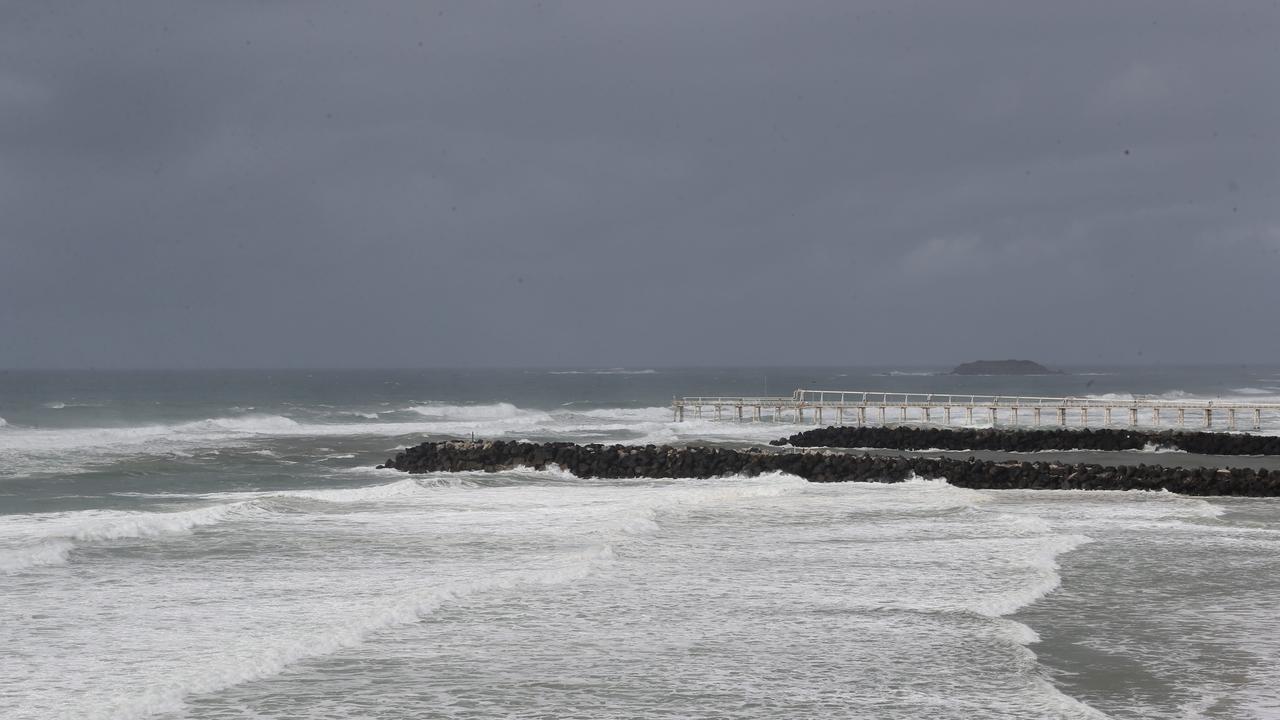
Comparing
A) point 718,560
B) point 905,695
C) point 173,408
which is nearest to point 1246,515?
point 718,560

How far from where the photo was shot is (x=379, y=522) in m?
20.4

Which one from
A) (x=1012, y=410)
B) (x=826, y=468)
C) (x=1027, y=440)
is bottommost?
(x=826, y=468)

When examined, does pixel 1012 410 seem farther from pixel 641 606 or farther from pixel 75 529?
pixel 641 606

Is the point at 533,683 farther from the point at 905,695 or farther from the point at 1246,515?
the point at 1246,515

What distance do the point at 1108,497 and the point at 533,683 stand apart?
18974 mm

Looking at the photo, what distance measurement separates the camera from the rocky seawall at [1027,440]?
4219cm

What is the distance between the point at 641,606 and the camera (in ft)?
42.0

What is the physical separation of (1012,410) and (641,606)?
58739 millimetres

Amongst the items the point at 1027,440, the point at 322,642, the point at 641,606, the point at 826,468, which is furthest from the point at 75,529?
the point at 1027,440

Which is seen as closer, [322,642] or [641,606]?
[322,642]

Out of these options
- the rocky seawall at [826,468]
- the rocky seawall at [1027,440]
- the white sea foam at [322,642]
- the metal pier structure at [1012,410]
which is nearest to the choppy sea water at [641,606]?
the white sea foam at [322,642]

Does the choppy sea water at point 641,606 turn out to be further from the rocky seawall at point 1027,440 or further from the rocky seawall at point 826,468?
the rocky seawall at point 1027,440

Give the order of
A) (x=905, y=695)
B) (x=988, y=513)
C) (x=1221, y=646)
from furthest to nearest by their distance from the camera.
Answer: (x=988, y=513) → (x=1221, y=646) → (x=905, y=695)

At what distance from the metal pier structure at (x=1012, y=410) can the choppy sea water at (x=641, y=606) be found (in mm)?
29605
